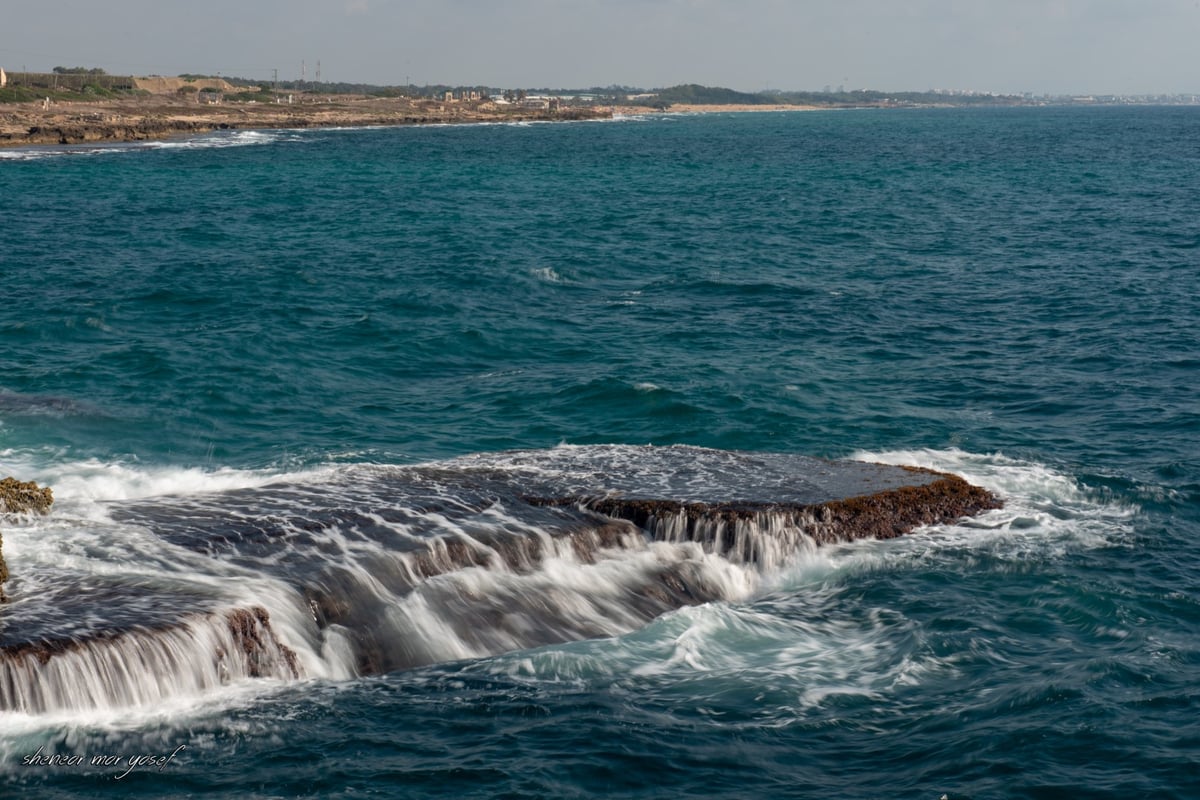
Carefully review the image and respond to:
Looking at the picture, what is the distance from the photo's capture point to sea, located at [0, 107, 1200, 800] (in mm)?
14391

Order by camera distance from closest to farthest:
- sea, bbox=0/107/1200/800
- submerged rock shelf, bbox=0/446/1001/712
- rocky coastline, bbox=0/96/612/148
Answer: sea, bbox=0/107/1200/800
submerged rock shelf, bbox=0/446/1001/712
rocky coastline, bbox=0/96/612/148

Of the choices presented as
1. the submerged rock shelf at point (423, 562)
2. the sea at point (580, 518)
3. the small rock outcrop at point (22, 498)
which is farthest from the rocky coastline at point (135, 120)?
the submerged rock shelf at point (423, 562)

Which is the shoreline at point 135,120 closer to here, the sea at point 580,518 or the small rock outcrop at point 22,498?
the sea at point 580,518

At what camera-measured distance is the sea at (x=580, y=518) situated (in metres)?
14.4

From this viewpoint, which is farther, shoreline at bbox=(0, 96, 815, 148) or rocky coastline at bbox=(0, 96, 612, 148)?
rocky coastline at bbox=(0, 96, 612, 148)

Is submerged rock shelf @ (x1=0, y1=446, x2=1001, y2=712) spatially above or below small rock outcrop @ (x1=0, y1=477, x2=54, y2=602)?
below

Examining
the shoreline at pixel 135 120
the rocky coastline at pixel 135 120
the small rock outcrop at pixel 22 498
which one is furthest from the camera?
the rocky coastline at pixel 135 120

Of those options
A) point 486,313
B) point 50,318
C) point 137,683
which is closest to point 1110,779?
point 137,683

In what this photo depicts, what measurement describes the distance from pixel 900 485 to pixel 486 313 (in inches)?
842

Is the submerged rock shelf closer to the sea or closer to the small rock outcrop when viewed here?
the sea

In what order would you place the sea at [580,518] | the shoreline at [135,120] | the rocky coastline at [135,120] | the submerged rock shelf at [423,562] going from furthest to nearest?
the rocky coastline at [135,120], the shoreline at [135,120], the submerged rock shelf at [423,562], the sea at [580,518]

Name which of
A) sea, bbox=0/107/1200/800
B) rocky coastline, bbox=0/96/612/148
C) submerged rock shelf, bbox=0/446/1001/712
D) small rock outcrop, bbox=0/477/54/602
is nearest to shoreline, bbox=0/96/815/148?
rocky coastline, bbox=0/96/612/148

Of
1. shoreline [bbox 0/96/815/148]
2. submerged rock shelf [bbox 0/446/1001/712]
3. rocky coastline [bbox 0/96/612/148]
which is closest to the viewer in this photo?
submerged rock shelf [bbox 0/446/1001/712]

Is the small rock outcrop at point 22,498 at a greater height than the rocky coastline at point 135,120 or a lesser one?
lesser
